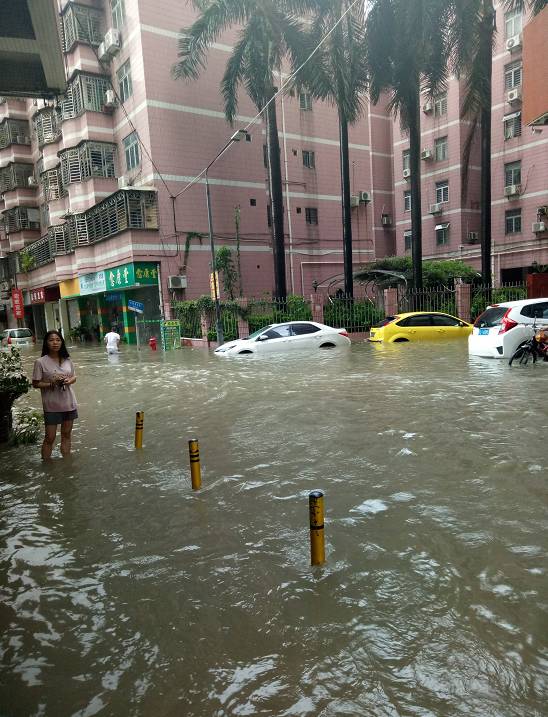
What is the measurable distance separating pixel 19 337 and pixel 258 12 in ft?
95.2

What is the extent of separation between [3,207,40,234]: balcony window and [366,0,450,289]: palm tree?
31.7 metres

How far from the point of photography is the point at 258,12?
73.9 ft

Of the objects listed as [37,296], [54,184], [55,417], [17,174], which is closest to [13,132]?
[17,174]

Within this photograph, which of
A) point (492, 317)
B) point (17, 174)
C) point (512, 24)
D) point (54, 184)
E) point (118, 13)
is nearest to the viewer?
point (492, 317)

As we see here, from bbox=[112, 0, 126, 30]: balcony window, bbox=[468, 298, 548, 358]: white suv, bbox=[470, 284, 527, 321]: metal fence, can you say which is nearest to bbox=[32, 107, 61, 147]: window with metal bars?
bbox=[112, 0, 126, 30]: balcony window

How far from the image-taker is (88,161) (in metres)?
30.8

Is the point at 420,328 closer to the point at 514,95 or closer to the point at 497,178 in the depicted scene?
the point at 497,178

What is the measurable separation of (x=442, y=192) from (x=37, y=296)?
32.4 meters

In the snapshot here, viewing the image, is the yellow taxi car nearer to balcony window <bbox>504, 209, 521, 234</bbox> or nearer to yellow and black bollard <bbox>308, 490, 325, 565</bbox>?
yellow and black bollard <bbox>308, 490, 325, 565</bbox>

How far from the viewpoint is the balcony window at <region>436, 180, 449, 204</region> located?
35.3 meters

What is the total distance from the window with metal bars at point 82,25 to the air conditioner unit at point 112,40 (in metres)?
1.62

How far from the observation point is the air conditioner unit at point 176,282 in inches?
1098

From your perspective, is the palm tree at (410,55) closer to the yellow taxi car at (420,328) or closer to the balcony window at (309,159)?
the yellow taxi car at (420,328)

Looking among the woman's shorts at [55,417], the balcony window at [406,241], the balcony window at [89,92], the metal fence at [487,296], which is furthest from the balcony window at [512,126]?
the woman's shorts at [55,417]
